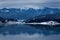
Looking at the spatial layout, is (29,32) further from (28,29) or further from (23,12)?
(23,12)

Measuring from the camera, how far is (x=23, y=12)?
3.80 m

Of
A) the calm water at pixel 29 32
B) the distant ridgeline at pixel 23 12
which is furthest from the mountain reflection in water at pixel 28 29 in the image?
the distant ridgeline at pixel 23 12

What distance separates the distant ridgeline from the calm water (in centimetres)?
22

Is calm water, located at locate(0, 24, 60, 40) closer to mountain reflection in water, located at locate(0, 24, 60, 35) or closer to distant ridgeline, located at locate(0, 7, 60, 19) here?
mountain reflection in water, located at locate(0, 24, 60, 35)

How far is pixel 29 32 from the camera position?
370 centimetres

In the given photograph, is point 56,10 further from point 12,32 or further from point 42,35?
point 12,32

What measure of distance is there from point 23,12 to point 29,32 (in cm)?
45

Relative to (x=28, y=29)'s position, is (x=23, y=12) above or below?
above

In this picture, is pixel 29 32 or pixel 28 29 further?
pixel 28 29

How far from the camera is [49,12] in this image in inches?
149

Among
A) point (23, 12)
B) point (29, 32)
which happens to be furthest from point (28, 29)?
point (23, 12)

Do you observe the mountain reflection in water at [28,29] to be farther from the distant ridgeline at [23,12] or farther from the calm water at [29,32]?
the distant ridgeline at [23,12]

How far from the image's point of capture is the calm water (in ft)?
11.4

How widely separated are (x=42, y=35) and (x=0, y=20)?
955 millimetres
